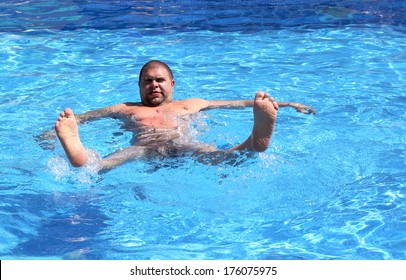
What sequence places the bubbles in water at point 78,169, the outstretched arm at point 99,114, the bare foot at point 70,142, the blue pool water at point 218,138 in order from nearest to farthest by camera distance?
the blue pool water at point 218,138 → the bare foot at point 70,142 → the bubbles in water at point 78,169 → the outstretched arm at point 99,114

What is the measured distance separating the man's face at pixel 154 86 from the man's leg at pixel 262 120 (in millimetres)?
1065

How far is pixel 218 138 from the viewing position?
5.45 meters

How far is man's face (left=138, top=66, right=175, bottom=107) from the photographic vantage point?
5281mm

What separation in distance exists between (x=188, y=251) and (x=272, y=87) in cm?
308

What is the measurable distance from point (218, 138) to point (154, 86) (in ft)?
2.03

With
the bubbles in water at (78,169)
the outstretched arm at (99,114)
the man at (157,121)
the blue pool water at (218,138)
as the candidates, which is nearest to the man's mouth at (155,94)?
the man at (157,121)

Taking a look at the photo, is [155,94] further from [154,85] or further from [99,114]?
[99,114]

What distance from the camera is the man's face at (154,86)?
5.28 meters

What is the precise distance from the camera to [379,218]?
4188 mm

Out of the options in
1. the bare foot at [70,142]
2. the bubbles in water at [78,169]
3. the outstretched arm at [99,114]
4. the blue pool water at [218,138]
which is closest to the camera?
the blue pool water at [218,138]

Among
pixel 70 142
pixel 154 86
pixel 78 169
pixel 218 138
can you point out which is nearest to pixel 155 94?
pixel 154 86

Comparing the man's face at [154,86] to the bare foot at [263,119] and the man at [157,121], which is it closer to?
the man at [157,121]

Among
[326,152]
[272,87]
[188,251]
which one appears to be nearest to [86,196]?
[188,251]

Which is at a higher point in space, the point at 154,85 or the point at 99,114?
the point at 154,85
